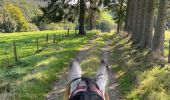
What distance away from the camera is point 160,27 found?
19.0m

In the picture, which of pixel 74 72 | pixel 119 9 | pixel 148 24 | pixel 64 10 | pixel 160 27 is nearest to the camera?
pixel 74 72

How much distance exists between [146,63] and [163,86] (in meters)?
4.47

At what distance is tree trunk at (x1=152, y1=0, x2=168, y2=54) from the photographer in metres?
18.8

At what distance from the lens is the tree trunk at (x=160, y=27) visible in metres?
18.8

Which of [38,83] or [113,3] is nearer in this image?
[38,83]

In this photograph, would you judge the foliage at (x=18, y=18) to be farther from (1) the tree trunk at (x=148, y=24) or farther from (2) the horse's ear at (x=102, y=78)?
(2) the horse's ear at (x=102, y=78)

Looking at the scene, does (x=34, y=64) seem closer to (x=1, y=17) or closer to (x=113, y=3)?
(x=113, y=3)

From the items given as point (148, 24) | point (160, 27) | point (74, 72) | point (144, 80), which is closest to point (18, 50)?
point (148, 24)

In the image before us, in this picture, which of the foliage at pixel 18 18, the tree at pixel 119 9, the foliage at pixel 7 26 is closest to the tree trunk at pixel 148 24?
the tree at pixel 119 9

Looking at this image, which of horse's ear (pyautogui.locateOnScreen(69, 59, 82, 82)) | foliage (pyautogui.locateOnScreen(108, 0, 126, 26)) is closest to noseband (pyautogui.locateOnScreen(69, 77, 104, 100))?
horse's ear (pyautogui.locateOnScreen(69, 59, 82, 82))

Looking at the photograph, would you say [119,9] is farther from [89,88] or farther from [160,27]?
[89,88]

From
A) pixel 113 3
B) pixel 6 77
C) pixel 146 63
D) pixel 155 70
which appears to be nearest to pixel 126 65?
pixel 146 63

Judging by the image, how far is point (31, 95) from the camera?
12164 mm

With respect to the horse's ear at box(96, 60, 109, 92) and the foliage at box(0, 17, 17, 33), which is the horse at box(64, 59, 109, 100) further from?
the foliage at box(0, 17, 17, 33)
